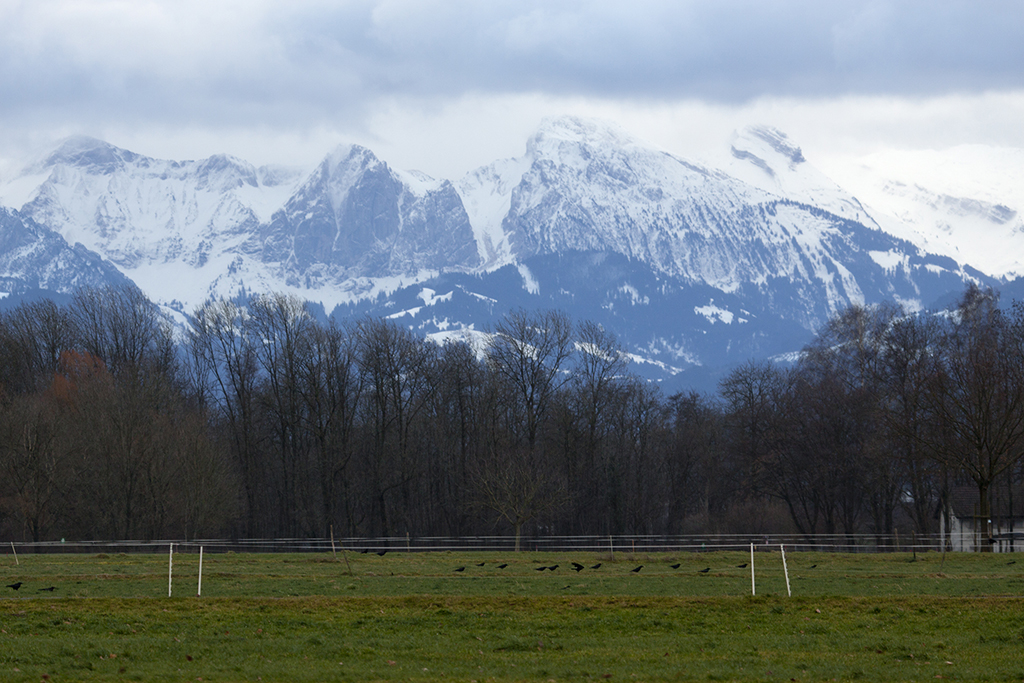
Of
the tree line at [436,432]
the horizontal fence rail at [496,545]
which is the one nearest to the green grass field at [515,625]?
the horizontal fence rail at [496,545]

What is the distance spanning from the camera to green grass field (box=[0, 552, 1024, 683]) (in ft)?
64.3

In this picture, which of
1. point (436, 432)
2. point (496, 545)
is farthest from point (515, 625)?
point (436, 432)

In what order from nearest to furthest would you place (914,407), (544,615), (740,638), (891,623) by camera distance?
(740,638) → (891,623) → (544,615) → (914,407)

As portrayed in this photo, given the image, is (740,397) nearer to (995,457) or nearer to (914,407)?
(914,407)

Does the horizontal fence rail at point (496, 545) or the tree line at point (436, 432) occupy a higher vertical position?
the tree line at point (436, 432)

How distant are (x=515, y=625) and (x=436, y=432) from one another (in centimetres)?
6434

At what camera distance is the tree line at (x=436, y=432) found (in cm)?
6719

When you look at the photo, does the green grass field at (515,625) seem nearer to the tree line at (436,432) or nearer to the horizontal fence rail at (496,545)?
the horizontal fence rail at (496,545)

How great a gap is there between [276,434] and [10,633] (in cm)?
6400

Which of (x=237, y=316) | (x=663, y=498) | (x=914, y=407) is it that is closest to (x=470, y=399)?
(x=663, y=498)

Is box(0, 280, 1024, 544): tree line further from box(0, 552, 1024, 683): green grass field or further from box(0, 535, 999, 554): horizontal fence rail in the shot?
box(0, 552, 1024, 683): green grass field

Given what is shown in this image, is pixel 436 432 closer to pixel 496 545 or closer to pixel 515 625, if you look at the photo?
pixel 496 545

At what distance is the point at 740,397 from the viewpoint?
97.3 meters

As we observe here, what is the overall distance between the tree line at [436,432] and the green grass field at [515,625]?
27.5m
